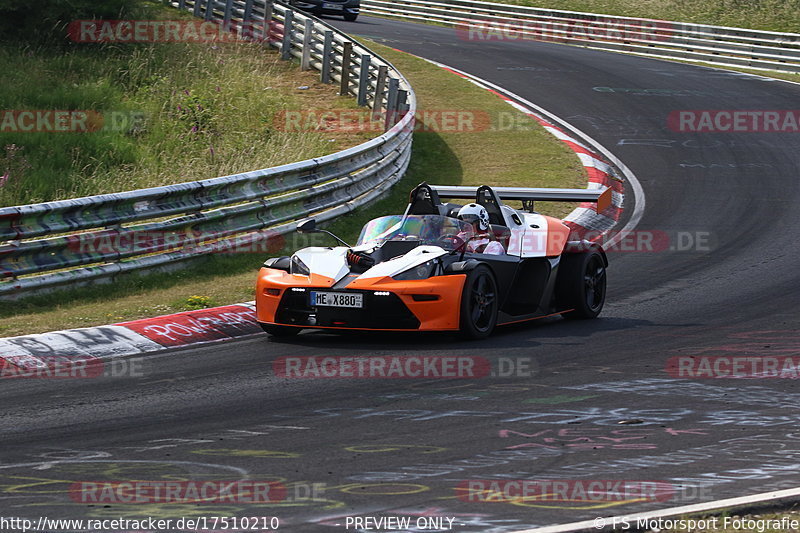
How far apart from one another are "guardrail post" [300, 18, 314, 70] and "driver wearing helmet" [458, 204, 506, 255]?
1477 cm

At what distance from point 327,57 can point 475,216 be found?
13.8 m

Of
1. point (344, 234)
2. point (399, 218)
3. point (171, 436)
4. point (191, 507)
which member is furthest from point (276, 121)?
point (191, 507)

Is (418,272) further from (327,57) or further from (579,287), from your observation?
(327,57)

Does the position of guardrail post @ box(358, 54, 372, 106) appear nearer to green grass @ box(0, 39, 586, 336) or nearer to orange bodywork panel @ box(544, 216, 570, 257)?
green grass @ box(0, 39, 586, 336)

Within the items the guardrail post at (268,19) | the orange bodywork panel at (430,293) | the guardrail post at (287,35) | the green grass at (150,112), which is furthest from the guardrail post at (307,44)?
the orange bodywork panel at (430,293)

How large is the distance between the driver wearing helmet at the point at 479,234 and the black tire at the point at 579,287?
839mm

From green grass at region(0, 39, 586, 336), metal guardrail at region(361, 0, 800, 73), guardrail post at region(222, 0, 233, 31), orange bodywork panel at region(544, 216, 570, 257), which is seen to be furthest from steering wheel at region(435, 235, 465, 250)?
metal guardrail at region(361, 0, 800, 73)

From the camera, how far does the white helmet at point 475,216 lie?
10.5 metres

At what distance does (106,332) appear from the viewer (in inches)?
375

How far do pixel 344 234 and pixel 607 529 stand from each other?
10207 millimetres

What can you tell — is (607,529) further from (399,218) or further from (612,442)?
(399,218)

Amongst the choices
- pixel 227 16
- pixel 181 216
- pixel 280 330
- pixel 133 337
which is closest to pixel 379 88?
pixel 227 16

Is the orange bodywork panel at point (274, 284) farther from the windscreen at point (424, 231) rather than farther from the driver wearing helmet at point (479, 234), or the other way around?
the driver wearing helmet at point (479, 234)

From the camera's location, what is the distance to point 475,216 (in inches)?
414
